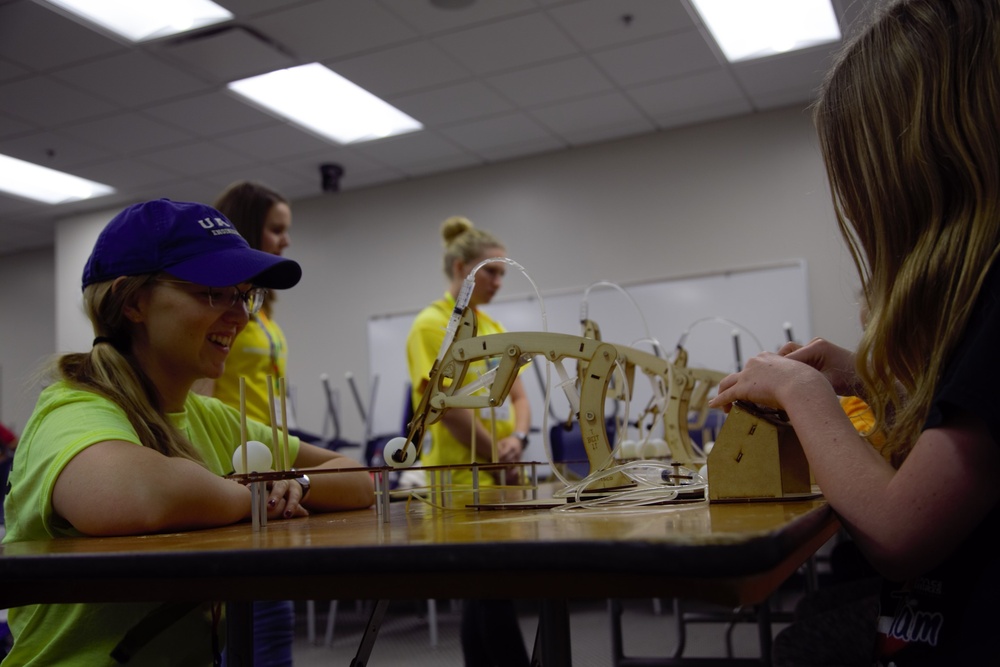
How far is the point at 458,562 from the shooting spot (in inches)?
25.9

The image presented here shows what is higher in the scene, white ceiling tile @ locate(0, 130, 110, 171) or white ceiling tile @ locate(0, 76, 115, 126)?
white ceiling tile @ locate(0, 76, 115, 126)

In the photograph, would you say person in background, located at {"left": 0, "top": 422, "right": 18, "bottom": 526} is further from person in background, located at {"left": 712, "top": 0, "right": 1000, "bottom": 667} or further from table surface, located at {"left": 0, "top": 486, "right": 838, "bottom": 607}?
person in background, located at {"left": 712, "top": 0, "right": 1000, "bottom": 667}

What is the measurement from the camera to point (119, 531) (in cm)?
102

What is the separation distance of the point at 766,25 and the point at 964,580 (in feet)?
14.4

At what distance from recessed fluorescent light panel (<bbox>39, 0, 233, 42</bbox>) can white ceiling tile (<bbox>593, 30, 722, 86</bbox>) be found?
6.61ft

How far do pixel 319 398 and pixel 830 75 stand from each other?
6.40 metres

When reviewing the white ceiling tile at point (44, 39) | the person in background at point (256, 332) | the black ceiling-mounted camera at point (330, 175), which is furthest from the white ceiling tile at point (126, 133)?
the person in background at point (256, 332)

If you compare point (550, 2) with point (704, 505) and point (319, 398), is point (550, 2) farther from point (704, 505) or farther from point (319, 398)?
point (319, 398)

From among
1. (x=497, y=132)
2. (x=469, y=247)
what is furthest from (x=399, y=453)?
(x=497, y=132)

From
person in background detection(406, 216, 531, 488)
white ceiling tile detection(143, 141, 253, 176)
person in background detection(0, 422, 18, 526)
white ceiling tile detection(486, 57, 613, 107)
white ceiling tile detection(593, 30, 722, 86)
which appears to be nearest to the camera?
person in background detection(406, 216, 531, 488)

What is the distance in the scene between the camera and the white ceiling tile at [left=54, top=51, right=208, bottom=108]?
4.60 metres

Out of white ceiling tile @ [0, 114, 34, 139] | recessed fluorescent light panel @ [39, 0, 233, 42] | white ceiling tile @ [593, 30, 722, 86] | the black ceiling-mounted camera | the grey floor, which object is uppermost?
recessed fluorescent light panel @ [39, 0, 233, 42]

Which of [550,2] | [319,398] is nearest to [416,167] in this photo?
[319,398]

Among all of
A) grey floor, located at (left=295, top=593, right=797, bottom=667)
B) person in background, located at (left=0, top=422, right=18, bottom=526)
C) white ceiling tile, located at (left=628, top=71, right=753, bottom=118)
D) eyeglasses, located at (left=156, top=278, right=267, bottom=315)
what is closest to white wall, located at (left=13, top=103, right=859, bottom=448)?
white ceiling tile, located at (left=628, top=71, right=753, bottom=118)
